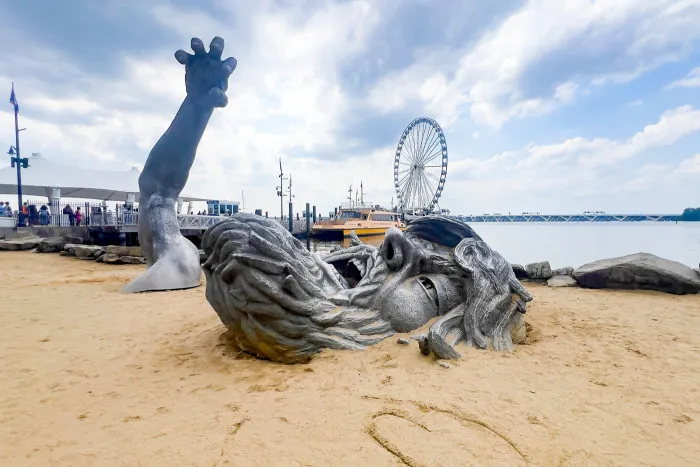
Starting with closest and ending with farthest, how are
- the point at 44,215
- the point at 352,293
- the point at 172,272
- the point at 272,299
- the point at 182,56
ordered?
the point at 272,299 → the point at 352,293 → the point at 172,272 → the point at 182,56 → the point at 44,215

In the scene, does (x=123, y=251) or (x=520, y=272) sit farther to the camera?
(x=123, y=251)

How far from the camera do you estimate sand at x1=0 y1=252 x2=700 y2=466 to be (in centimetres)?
183

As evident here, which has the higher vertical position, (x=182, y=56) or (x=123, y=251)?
(x=182, y=56)

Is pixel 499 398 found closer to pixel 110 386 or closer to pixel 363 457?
pixel 363 457

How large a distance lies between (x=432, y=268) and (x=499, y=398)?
161cm

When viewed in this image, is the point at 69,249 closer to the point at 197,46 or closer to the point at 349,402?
the point at 197,46

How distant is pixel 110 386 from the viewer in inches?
106

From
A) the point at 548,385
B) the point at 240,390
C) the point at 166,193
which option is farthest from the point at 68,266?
the point at 548,385

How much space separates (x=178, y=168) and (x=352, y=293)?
5334 mm

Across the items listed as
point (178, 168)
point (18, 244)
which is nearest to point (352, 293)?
point (178, 168)

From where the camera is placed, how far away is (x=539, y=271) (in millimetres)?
7719

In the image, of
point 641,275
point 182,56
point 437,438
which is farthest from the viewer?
point 182,56

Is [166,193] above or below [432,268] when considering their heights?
above

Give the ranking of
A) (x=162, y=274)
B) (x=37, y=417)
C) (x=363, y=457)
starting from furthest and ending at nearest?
(x=162, y=274), (x=37, y=417), (x=363, y=457)
